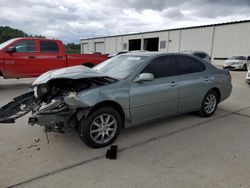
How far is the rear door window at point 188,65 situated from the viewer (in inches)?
185

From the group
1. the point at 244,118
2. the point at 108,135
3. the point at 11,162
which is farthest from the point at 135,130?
the point at 244,118

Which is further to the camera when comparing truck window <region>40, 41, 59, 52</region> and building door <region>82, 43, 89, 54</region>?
building door <region>82, 43, 89, 54</region>

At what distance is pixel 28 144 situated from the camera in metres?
3.70

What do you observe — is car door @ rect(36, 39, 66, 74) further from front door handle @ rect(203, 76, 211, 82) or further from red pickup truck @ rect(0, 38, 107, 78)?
front door handle @ rect(203, 76, 211, 82)

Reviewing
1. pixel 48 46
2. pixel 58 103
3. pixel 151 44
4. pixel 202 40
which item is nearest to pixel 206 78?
pixel 58 103

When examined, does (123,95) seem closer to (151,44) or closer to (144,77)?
(144,77)

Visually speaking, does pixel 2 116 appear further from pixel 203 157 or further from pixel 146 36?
pixel 146 36

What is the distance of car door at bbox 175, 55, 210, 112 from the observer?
4.64 m

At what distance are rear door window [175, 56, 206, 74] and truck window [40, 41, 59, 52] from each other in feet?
19.6

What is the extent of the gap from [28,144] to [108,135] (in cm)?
136

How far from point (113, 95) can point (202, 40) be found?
1093 inches

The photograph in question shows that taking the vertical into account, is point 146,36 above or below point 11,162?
above

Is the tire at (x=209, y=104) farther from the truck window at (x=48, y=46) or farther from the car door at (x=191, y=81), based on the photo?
the truck window at (x=48, y=46)

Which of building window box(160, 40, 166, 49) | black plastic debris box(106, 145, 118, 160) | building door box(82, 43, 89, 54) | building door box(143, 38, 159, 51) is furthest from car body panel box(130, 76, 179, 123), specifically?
building door box(82, 43, 89, 54)
